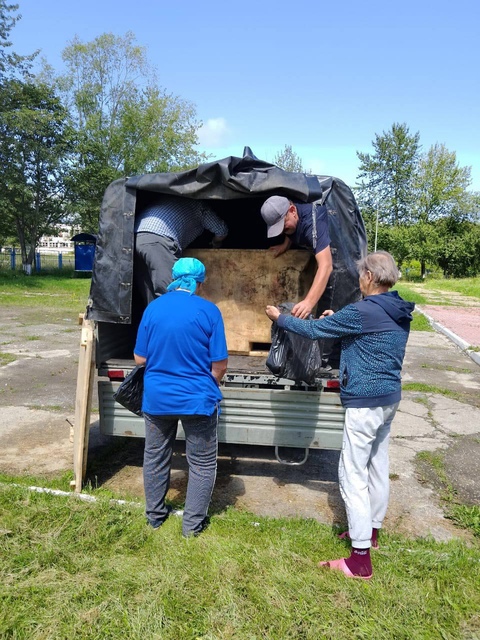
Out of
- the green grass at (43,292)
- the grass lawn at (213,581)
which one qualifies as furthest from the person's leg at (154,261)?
the green grass at (43,292)

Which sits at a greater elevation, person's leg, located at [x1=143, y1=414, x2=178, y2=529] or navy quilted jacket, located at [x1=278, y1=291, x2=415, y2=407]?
navy quilted jacket, located at [x1=278, y1=291, x2=415, y2=407]

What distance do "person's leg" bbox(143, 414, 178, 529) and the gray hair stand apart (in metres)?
1.55

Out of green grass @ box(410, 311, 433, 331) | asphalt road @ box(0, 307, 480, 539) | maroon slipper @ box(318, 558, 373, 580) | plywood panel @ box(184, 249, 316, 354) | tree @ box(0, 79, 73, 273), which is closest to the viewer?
maroon slipper @ box(318, 558, 373, 580)

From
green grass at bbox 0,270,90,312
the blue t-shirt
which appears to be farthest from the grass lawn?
green grass at bbox 0,270,90,312

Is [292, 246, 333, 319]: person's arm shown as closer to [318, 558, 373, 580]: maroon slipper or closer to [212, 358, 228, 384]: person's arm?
[212, 358, 228, 384]: person's arm

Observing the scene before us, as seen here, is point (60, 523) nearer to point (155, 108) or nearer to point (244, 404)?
point (244, 404)

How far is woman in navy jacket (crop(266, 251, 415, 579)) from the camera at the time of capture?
3047 mm

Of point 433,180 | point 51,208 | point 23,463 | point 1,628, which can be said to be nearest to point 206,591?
point 1,628

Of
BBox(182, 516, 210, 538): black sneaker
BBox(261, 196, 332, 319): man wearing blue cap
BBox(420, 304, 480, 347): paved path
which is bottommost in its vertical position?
BBox(420, 304, 480, 347): paved path

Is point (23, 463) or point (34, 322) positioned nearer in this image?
point (23, 463)

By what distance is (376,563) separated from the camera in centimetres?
316

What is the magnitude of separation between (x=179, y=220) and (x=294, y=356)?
168cm

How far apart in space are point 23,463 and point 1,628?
7.78ft

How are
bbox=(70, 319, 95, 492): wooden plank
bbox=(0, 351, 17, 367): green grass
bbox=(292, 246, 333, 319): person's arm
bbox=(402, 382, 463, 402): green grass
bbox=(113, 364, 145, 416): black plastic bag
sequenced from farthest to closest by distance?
bbox=(0, 351, 17, 367): green grass, bbox=(402, 382, 463, 402): green grass, bbox=(70, 319, 95, 492): wooden plank, bbox=(292, 246, 333, 319): person's arm, bbox=(113, 364, 145, 416): black plastic bag
